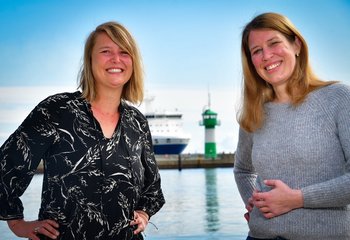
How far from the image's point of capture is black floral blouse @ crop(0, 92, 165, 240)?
157 centimetres

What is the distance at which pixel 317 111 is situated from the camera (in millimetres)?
1446

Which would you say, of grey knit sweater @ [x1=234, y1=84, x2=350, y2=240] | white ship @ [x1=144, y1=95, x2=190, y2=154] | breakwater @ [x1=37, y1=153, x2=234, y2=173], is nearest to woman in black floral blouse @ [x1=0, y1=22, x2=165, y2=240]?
grey knit sweater @ [x1=234, y1=84, x2=350, y2=240]

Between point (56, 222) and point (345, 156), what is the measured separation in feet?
2.99

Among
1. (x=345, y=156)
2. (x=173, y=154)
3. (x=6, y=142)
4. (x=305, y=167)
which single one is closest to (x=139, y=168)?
(x=6, y=142)

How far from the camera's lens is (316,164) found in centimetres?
140

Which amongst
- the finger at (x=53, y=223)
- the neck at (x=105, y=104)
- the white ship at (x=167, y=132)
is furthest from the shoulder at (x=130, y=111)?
the white ship at (x=167, y=132)

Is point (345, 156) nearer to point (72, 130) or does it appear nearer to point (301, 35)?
point (301, 35)

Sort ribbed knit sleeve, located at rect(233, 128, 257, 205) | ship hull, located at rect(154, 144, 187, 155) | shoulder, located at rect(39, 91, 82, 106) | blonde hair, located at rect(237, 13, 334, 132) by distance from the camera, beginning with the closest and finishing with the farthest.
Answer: blonde hair, located at rect(237, 13, 334, 132), shoulder, located at rect(39, 91, 82, 106), ribbed knit sleeve, located at rect(233, 128, 257, 205), ship hull, located at rect(154, 144, 187, 155)

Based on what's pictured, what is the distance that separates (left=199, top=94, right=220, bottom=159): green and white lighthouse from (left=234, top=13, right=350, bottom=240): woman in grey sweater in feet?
150

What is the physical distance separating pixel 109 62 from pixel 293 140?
2.24 feet

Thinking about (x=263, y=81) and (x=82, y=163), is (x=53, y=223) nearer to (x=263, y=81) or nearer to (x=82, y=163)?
(x=82, y=163)

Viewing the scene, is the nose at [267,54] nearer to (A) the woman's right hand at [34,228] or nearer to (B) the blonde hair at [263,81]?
(B) the blonde hair at [263,81]

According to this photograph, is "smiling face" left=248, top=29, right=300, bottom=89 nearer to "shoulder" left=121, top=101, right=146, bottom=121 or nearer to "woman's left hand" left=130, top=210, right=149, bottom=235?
"shoulder" left=121, top=101, right=146, bottom=121

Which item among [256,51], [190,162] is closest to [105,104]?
[256,51]
